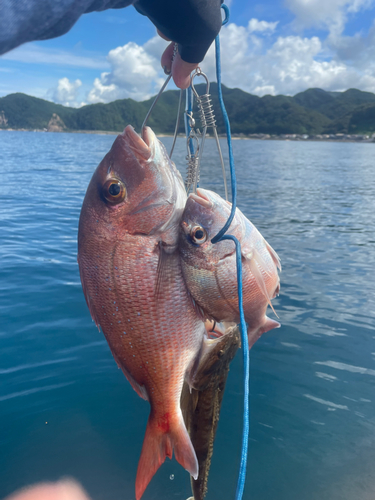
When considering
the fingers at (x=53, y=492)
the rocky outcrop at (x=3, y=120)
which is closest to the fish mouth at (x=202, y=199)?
the fingers at (x=53, y=492)

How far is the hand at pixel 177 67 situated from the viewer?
75.2 inches

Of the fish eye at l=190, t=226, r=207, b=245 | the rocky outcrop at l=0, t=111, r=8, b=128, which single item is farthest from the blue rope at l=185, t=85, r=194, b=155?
the rocky outcrop at l=0, t=111, r=8, b=128

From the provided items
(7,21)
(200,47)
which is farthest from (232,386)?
(7,21)

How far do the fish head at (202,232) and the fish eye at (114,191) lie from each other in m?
0.33

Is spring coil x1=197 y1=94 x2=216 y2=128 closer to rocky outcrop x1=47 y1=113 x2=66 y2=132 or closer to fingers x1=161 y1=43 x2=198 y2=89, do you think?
fingers x1=161 y1=43 x2=198 y2=89

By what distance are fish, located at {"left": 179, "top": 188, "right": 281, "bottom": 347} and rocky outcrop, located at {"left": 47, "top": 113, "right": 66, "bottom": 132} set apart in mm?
171969

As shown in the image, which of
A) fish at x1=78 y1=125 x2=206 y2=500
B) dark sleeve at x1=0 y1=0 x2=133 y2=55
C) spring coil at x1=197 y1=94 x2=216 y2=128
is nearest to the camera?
dark sleeve at x1=0 y1=0 x2=133 y2=55

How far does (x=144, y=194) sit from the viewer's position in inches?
69.6

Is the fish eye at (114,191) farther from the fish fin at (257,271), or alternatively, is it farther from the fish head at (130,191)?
the fish fin at (257,271)

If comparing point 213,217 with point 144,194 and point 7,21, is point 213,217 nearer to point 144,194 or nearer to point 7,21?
point 144,194

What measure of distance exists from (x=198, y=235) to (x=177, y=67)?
905 mm

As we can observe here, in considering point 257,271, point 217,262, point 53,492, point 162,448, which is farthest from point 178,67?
point 53,492

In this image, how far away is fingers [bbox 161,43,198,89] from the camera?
75.2 inches

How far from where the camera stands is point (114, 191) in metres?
1.75
